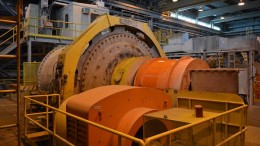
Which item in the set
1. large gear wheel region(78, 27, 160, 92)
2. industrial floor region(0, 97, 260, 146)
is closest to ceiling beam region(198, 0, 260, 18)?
industrial floor region(0, 97, 260, 146)

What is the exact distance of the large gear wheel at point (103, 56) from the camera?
5094mm

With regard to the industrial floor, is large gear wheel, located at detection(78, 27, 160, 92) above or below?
above

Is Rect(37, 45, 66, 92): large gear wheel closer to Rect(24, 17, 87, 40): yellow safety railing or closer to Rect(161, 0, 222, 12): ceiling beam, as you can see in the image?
Rect(24, 17, 87, 40): yellow safety railing

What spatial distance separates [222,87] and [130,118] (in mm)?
2292

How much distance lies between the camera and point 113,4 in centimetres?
1582

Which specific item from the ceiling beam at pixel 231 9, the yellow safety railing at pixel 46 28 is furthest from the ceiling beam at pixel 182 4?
the yellow safety railing at pixel 46 28

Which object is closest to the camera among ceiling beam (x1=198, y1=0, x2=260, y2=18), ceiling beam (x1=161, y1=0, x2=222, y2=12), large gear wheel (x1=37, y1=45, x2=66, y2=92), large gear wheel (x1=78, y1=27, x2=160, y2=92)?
large gear wheel (x1=78, y1=27, x2=160, y2=92)

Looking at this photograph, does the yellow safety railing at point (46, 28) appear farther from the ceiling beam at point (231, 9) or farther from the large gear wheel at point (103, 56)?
the ceiling beam at point (231, 9)

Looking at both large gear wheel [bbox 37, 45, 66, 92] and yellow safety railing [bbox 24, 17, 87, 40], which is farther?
yellow safety railing [bbox 24, 17, 87, 40]

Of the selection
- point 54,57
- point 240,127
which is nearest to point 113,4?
point 54,57

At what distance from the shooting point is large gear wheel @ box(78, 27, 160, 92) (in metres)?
5.09

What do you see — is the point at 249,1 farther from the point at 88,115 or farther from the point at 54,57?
the point at 88,115

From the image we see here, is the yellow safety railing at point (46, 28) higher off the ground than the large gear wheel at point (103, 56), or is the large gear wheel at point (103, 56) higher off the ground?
the yellow safety railing at point (46, 28)

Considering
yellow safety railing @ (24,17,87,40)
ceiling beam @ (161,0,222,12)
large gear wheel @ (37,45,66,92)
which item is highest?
ceiling beam @ (161,0,222,12)
